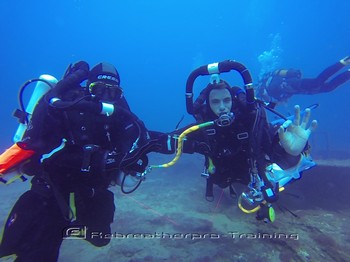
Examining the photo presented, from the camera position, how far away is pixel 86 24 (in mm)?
128250

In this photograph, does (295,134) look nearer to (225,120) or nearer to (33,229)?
(225,120)

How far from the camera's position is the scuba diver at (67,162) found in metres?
2.94

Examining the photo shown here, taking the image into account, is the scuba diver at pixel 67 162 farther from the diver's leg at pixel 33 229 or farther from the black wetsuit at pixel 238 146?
the black wetsuit at pixel 238 146

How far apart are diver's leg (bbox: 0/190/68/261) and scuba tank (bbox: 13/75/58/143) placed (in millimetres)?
838

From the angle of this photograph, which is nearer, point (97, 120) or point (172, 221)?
point (97, 120)

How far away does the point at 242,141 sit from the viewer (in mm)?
3975

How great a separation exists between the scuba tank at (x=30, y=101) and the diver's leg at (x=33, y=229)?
2.75 feet

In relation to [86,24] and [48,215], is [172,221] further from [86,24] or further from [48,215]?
[86,24]

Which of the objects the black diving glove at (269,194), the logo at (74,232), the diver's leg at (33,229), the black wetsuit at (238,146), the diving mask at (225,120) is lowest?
the logo at (74,232)

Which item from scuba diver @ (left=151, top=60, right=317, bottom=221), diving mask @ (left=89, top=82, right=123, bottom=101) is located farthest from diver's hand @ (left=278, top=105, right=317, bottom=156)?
diving mask @ (left=89, top=82, right=123, bottom=101)

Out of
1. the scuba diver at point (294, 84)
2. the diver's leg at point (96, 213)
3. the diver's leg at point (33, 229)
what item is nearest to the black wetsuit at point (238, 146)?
the diver's leg at point (96, 213)

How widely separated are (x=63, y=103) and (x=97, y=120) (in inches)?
20.2

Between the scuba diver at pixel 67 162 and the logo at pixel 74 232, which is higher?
the scuba diver at pixel 67 162

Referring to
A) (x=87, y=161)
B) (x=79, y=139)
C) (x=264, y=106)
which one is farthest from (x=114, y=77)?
(x=264, y=106)
